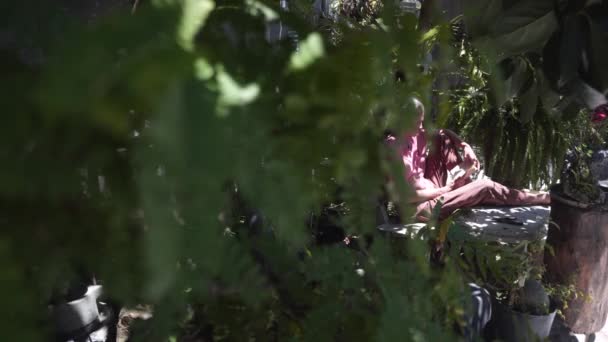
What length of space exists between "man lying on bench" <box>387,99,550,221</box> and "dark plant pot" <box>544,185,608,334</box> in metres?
0.43

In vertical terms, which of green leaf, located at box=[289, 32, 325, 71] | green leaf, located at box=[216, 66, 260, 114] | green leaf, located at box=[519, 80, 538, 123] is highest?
green leaf, located at box=[289, 32, 325, 71]

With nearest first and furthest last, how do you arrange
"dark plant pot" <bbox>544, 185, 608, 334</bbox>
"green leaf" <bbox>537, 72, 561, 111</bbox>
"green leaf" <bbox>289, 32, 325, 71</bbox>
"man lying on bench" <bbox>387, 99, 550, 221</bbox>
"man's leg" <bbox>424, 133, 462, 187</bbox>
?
1. "green leaf" <bbox>289, 32, 325, 71</bbox>
2. "green leaf" <bbox>537, 72, 561, 111</bbox>
3. "dark plant pot" <bbox>544, 185, 608, 334</bbox>
4. "man lying on bench" <bbox>387, 99, 550, 221</bbox>
5. "man's leg" <bbox>424, 133, 462, 187</bbox>

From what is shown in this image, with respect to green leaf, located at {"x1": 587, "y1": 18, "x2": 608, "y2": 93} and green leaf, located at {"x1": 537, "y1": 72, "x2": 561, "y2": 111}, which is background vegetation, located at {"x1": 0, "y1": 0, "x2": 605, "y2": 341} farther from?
green leaf, located at {"x1": 537, "y1": 72, "x2": 561, "y2": 111}

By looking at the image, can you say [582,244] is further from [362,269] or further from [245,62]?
[245,62]

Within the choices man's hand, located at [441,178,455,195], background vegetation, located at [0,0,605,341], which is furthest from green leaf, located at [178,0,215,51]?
man's hand, located at [441,178,455,195]

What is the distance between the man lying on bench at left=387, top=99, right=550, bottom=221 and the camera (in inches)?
79.4

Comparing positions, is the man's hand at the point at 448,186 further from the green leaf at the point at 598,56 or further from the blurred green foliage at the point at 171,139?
the blurred green foliage at the point at 171,139

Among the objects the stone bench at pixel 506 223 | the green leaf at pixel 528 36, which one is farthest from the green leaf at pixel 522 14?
the stone bench at pixel 506 223

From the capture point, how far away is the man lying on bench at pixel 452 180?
2018 millimetres

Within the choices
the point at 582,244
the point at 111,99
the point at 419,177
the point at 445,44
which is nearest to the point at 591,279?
the point at 582,244

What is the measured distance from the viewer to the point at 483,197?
2.19 metres

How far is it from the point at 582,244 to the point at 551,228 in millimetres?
121

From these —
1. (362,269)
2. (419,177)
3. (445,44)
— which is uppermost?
(445,44)

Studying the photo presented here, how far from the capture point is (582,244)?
1.66 meters
